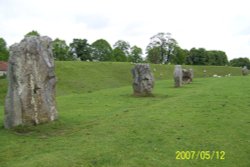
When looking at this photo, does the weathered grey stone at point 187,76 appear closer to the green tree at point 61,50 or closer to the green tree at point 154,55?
the green tree at point 61,50

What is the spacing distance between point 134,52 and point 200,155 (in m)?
102

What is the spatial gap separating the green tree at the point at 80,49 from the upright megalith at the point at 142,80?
70564mm

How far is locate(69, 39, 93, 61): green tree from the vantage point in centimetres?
9550

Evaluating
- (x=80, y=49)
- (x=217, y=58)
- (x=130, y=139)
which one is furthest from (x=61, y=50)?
(x=130, y=139)

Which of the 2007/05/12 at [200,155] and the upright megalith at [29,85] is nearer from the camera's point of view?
the 2007/05/12 at [200,155]

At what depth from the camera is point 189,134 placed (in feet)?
39.4

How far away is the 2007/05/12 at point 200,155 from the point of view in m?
9.65

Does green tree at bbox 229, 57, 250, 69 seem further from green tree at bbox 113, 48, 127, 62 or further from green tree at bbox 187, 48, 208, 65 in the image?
green tree at bbox 113, 48, 127, 62

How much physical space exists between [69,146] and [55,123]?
3233 millimetres

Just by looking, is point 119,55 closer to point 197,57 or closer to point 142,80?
point 197,57

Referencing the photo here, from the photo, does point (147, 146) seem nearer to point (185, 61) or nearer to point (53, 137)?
point (53, 137)

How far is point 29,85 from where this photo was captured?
13.2m

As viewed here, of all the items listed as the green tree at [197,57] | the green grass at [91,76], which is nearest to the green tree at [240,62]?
the green tree at [197,57]
